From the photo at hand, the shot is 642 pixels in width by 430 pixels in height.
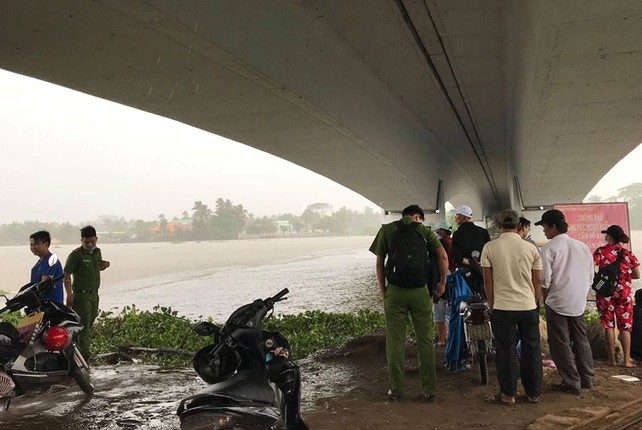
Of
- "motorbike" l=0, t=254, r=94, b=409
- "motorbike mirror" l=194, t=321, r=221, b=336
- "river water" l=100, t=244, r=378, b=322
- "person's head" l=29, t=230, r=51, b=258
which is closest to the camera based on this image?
"motorbike mirror" l=194, t=321, r=221, b=336

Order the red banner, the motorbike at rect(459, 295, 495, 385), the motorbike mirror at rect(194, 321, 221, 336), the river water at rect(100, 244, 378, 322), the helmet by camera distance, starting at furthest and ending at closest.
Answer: the river water at rect(100, 244, 378, 322) → the red banner → the motorbike at rect(459, 295, 495, 385) → the motorbike mirror at rect(194, 321, 221, 336) → the helmet

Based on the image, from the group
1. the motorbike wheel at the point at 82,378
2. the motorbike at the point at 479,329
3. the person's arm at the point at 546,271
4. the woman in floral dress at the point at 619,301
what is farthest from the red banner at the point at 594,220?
the motorbike wheel at the point at 82,378

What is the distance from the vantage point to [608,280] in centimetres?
597

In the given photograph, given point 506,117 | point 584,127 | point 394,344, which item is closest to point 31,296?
point 394,344

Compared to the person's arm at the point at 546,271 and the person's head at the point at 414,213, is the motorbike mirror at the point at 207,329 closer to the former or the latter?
the person's head at the point at 414,213

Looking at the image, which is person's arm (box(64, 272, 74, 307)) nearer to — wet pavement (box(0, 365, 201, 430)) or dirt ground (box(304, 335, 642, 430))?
wet pavement (box(0, 365, 201, 430))

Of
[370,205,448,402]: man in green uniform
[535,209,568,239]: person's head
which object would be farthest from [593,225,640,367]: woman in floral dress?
[370,205,448,402]: man in green uniform

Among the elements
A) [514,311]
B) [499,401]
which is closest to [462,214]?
[514,311]

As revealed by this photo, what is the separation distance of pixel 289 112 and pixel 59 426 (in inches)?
231

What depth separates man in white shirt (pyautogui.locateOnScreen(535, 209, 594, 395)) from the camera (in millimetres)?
5230

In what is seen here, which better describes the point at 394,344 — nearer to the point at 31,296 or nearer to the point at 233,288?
the point at 31,296

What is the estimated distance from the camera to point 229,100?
8227 millimetres

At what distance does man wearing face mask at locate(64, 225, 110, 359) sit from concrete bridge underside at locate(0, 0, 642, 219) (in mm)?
2195

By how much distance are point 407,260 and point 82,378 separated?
3.53 meters
